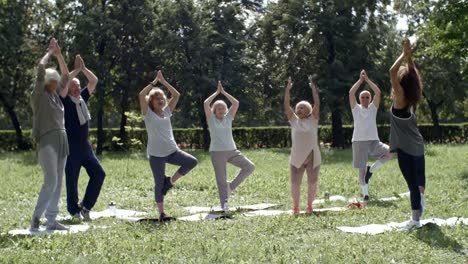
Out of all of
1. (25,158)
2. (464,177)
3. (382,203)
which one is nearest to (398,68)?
(382,203)

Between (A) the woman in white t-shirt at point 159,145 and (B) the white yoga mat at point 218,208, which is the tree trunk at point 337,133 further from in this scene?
(A) the woman in white t-shirt at point 159,145

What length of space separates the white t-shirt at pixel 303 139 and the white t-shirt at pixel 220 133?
1196mm

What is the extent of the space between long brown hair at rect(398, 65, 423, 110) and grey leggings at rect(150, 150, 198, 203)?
3205 millimetres

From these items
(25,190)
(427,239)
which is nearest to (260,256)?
(427,239)

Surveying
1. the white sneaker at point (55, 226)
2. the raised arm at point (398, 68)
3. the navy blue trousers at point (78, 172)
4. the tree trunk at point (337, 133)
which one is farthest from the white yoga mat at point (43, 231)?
the tree trunk at point (337, 133)

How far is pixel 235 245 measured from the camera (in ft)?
20.0

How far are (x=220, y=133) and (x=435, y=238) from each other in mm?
4118

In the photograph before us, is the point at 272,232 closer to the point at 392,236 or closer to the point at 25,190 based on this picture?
the point at 392,236

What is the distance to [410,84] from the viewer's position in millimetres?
7035

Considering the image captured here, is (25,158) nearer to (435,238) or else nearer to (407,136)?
(407,136)

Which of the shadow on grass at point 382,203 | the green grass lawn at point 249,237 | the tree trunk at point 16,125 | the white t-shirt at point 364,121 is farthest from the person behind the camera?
the tree trunk at point 16,125

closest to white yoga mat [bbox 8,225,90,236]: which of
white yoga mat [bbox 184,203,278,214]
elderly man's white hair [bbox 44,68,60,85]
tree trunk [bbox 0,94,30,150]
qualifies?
elderly man's white hair [bbox 44,68,60,85]

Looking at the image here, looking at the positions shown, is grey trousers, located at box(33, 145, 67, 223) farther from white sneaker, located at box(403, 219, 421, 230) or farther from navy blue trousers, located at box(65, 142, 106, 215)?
white sneaker, located at box(403, 219, 421, 230)

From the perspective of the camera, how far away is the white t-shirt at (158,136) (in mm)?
8469
